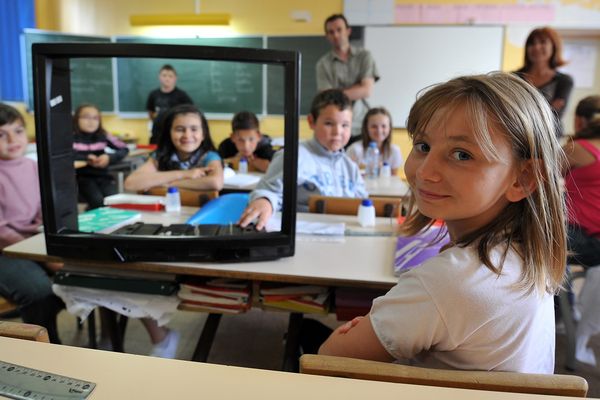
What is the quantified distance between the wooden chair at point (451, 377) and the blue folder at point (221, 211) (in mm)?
1048

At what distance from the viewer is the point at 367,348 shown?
0.90 meters

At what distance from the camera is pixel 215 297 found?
5.21ft

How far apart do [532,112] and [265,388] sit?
0.65 metres

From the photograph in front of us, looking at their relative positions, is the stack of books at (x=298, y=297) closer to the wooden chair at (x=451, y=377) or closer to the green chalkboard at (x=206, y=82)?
the wooden chair at (x=451, y=377)

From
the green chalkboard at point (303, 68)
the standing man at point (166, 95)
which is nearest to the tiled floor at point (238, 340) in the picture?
the standing man at point (166, 95)

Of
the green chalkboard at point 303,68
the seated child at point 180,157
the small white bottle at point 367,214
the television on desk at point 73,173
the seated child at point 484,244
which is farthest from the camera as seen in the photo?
the green chalkboard at point 303,68

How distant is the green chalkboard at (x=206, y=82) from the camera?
5664mm

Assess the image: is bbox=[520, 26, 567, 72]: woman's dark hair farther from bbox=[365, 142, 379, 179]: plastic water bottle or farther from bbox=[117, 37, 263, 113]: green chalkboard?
bbox=[117, 37, 263, 113]: green chalkboard

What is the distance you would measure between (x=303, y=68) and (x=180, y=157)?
3.07 m

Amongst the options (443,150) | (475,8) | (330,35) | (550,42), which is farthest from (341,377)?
(475,8)

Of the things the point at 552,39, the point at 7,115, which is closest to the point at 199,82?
the point at 7,115

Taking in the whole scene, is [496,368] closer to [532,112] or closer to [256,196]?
[532,112]

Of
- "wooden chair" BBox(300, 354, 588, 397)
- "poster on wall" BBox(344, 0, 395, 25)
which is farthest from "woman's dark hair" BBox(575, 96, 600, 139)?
"poster on wall" BBox(344, 0, 395, 25)

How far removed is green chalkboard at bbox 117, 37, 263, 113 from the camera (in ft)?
18.6
